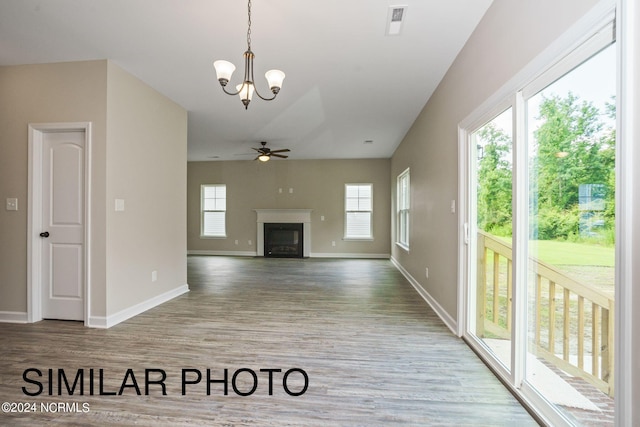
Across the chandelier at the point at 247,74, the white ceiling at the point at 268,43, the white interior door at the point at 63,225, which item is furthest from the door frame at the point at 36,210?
the chandelier at the point at 247,74

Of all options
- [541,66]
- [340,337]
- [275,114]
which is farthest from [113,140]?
[541,66]

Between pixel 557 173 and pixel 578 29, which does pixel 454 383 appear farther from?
pixel 578 29

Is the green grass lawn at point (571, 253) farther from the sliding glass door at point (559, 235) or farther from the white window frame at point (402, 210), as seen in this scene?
the white window frame at point (402, 210)

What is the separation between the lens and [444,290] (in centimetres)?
330

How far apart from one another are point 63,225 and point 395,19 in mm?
3782

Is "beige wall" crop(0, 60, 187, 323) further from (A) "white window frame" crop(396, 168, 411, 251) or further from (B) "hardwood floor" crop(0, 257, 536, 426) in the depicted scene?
(A) "white window frame" crop(396, 168, 411, 251)

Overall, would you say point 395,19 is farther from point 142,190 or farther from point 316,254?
point 316,254

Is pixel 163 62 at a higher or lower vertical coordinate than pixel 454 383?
higher

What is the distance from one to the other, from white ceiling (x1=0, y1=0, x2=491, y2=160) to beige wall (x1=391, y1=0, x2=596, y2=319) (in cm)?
21

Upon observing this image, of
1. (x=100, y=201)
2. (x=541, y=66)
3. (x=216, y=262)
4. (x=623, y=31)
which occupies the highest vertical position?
(x=541, y=66)

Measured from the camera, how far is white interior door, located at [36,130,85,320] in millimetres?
3131

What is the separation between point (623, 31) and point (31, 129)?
4.63 metres

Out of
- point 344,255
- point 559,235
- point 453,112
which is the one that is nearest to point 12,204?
point 453,112

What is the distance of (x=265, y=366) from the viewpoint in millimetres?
2254
